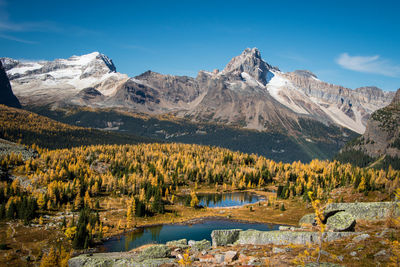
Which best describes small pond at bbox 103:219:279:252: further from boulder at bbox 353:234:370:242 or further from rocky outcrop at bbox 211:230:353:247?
boulder at bbox 353:234:370:242

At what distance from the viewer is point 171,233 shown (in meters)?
106

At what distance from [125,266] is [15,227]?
8296 centimetres

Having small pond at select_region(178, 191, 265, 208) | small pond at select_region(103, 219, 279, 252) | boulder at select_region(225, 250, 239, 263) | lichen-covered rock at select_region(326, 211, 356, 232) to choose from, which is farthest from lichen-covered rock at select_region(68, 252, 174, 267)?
small pond at select_region(178, 191, 265, 208)

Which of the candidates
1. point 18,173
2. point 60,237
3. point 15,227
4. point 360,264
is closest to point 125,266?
point 360,264

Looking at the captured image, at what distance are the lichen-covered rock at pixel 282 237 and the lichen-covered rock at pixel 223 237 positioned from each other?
3.00 feet

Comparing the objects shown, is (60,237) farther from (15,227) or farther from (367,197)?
(367,197)

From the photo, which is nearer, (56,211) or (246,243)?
(246,243)

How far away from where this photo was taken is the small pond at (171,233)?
92312mm

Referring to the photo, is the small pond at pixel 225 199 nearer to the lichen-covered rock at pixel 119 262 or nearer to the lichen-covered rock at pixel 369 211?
the lichen-covered rock at pixel 119 262

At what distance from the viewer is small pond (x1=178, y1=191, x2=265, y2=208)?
164 metres

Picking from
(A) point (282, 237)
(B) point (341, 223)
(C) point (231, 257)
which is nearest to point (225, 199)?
(B) point (341, 223)

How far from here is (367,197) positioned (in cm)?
12262

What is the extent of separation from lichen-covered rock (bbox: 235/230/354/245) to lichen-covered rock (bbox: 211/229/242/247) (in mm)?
913

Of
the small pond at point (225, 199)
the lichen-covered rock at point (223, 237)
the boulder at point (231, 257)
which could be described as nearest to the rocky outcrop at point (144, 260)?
the boulder at point (231, 257)
